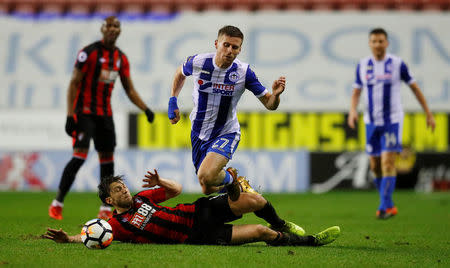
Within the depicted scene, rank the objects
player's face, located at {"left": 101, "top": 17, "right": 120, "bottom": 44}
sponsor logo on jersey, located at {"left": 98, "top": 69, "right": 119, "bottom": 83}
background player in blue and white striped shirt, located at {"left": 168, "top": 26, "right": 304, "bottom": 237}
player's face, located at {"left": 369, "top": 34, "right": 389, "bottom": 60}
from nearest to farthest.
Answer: background player in blue and white striped shirt, located at {"left": 168, "top": 26, "right": 304, "bottom": 237}
player's face, located at {"left": 101, "top": 17, "right": 120, "bottom": 44}
sponsor logo on jersey, located at {"left": 98, "top": 69, "right": 119, "bottom": 83}
player's face, located at {"left": 369, "top": 34, "right": 389, "bottom": 60}

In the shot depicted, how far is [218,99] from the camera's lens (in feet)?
22.1

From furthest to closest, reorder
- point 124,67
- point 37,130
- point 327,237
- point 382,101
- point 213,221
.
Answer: point 37,130 → point 382,101 → point 124,67 → point 327,237 → point 213,221

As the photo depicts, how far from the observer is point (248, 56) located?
66.2 feet

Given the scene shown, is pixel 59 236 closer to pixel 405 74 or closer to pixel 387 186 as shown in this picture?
pixel 387 186

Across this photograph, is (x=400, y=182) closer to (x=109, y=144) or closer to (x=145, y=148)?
(x=145, y=148)

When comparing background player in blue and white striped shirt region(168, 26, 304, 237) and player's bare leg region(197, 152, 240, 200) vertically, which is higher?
background player in blue and white striped shirt region(168, 26, 304, 237)

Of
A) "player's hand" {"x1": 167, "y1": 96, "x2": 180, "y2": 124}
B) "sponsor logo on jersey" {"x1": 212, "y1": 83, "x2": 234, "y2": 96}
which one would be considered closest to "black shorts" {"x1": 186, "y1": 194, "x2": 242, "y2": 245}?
"player's hand" {"x1": 167, "y1": 96, "x2": 180, "y2": 124}

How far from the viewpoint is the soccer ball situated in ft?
18.4

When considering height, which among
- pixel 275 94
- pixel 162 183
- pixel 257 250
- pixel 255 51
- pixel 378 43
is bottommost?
pixel 257 250

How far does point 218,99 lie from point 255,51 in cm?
1367

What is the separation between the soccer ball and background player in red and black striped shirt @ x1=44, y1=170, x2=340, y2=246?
0.82 feet

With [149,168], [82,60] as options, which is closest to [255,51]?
[149,168]

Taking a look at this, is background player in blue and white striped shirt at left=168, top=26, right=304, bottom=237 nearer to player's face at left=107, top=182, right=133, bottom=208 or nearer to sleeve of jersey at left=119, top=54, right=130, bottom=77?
player's face at left=107, top=182, right=133, bottom=208

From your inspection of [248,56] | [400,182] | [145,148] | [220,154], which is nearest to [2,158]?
[145,148]
